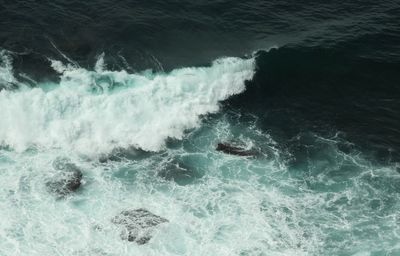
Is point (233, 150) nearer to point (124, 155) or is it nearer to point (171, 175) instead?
point (171, 175)

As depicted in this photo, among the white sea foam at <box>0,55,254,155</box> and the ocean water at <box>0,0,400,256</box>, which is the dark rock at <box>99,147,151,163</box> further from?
the white sea foam at <box>0,55,254,155</box>

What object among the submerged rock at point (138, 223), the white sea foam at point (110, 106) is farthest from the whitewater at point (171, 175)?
the submerged rock at point (138, 223)

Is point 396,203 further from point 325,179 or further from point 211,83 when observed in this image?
point 211,83

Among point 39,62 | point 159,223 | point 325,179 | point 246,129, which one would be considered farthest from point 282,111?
point 39,62

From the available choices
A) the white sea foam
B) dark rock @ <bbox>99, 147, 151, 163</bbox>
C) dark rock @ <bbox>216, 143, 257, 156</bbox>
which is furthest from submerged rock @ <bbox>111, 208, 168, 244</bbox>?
dark rock @ <bbox>216, 143, 257, 156</bbox>

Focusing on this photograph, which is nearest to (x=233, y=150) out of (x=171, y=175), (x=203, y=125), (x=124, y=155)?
(x=203, y=125)

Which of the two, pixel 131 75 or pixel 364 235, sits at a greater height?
pixel 131 75
